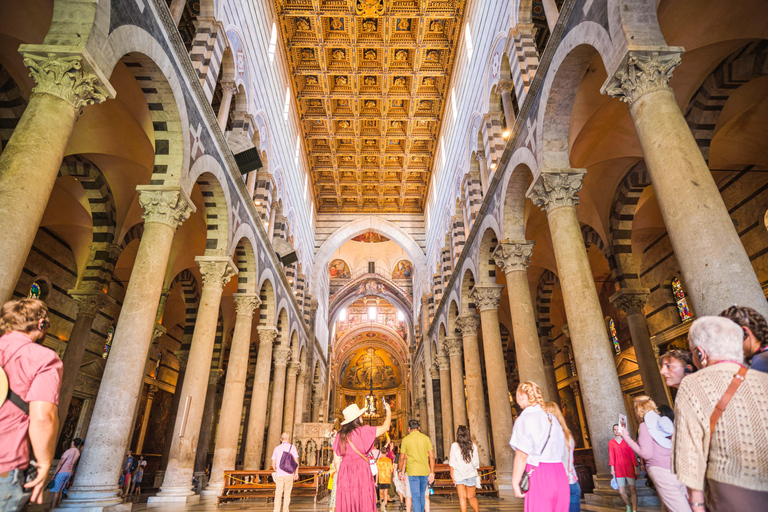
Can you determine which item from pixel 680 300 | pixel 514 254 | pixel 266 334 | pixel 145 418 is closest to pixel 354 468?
pixel 514 254

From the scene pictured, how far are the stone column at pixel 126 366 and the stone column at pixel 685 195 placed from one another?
7060 mm

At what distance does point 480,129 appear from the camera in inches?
529

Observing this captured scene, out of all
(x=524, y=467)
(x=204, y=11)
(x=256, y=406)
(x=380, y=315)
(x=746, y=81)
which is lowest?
(x=524, y=467)

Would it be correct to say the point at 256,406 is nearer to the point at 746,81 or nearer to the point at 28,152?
the point at 28,152

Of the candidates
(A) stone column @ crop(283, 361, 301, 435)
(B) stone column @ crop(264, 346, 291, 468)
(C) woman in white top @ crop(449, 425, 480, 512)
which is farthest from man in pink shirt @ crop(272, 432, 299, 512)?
(A) stone column @ crop(283, 361, 301, 435)

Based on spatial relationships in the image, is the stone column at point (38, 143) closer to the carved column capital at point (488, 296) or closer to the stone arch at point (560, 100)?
the stone arch at point (560, 100)

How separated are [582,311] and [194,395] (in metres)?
7.35

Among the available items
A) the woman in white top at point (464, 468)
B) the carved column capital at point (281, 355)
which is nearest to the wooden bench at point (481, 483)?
the woman in white top at point (464, 468)

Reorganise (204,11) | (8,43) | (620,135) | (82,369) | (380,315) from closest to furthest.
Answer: (8,43) < (204,11) < (620,135) < (82,369) < (380,315)

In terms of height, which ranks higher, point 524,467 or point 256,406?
point 256,406

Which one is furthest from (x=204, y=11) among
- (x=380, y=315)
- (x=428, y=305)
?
(x=380, y=315)

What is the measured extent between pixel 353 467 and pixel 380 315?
3928cm

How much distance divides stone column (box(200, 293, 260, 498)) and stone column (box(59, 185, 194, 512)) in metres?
4.45

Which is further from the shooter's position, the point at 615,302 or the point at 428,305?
the point at 428,305
